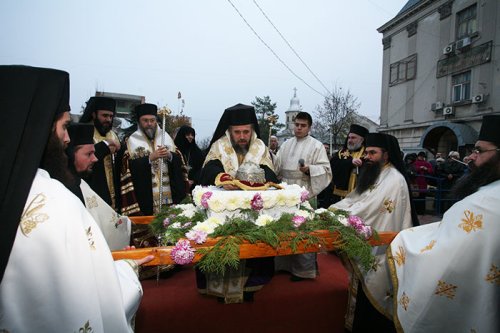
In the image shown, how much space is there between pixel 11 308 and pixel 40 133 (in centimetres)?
73

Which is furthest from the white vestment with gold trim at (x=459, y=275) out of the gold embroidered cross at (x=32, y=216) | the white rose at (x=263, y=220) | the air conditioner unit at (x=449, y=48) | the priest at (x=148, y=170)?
the air conditioner unit at (x=449, y=48)

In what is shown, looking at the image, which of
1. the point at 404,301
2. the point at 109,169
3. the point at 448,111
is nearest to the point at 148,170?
the point at 109,169

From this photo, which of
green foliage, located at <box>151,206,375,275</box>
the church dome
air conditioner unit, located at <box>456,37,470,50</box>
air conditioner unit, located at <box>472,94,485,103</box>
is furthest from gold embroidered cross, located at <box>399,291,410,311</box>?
the church dome

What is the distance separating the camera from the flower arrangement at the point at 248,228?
239 cm

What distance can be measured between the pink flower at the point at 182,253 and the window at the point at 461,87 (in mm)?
21708

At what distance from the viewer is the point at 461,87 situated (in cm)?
1953

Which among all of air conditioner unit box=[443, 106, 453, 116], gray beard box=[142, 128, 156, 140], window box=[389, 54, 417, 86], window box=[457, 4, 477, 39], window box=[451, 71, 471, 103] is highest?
window box=[457, 4, 477, 39]

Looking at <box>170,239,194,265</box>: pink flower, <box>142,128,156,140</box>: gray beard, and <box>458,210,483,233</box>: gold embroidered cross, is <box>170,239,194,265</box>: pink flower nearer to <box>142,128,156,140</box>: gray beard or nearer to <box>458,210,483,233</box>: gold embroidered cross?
<box>458,210,483,233</box>: gold embroidered cross

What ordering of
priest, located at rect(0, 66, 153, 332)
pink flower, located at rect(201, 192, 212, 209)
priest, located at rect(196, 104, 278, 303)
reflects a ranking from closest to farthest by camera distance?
priest, located at rect(0, 66, 153, 332)
pink flower, located at rect(201, 192, 212, 209)
priest, located at rect(196, 104, 278, 303)

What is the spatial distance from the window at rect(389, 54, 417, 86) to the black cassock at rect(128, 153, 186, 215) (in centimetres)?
2269

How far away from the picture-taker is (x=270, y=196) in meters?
3.05

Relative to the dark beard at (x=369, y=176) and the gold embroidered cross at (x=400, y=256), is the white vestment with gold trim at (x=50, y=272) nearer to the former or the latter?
the gold embroidered cross at (x=400, y=256)

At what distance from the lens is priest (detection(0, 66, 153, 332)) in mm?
1294

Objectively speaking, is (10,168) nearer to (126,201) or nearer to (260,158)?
(260,158)
